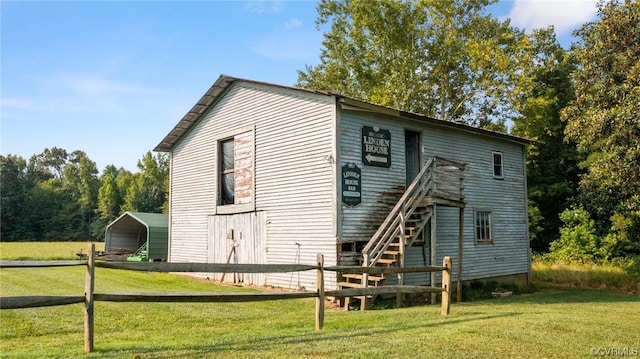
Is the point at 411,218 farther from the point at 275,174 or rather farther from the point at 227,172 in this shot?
the point at 227,172

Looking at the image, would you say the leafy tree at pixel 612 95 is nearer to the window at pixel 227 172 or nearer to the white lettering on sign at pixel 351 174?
the white lettering on sign at pixel 351 174

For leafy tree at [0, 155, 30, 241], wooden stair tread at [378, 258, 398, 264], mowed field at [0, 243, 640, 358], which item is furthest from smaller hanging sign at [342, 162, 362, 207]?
leafy tree at [0, 155, 30, 241]

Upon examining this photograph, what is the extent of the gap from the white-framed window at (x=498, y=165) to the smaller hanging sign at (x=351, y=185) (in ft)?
24.2

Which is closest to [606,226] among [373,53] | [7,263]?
[373,53]

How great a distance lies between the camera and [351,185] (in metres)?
14.4

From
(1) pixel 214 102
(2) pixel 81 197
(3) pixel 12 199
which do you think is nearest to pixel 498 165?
(1) pixel 214 102

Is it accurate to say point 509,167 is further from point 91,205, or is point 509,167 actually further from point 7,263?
point 91,205

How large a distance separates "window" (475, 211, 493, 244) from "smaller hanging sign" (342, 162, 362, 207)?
19.8 feet

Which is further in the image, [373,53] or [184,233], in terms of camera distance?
A: [373,53]

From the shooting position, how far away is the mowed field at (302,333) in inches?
260

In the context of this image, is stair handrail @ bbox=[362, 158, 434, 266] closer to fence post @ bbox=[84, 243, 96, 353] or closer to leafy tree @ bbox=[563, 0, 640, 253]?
leafy tree @ bbox=[563, 0, 640, 253]

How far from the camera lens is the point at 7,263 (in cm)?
615

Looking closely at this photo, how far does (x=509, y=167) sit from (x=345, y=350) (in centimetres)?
1552

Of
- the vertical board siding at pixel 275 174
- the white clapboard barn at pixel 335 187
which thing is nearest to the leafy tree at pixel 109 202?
the white clapboard barn at pixel 335 187
